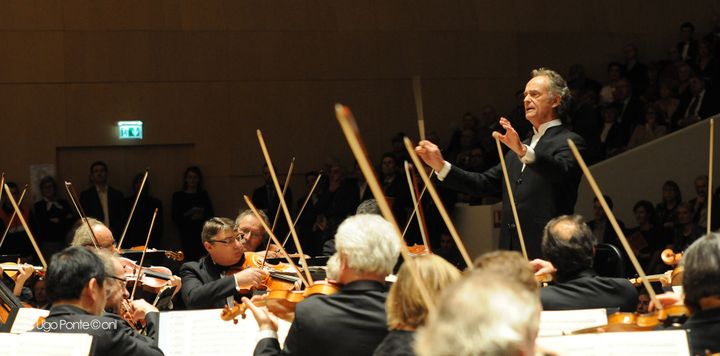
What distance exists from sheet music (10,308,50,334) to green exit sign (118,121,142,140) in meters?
5.94

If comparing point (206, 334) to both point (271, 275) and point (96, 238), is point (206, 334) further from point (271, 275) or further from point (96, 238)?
point (96, 238)

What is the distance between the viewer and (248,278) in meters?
4.05

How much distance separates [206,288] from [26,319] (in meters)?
0.91

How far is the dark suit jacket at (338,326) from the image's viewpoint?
8.60ft

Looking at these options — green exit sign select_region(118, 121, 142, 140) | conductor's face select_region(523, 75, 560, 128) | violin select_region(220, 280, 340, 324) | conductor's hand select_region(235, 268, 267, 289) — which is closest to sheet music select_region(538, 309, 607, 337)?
violin select_region(220, 280, 340, 324)

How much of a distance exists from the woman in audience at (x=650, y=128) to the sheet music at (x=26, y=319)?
6023 mm

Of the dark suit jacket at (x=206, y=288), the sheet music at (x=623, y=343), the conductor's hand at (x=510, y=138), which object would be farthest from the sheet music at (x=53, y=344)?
the conductor's hand at (x=510, y=138)

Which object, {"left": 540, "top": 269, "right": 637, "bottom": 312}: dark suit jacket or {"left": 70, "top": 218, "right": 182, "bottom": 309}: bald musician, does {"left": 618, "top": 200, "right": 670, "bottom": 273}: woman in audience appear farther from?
{"left": 70, "top": 218, "right": 182, "bottom": 309}: bald musician

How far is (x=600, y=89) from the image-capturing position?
9273 mm

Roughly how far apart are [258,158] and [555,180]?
587 centimetres

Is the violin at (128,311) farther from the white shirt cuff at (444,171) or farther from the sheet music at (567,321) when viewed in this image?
the sheet music at (567,321)

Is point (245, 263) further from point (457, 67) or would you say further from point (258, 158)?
point (457, 67)

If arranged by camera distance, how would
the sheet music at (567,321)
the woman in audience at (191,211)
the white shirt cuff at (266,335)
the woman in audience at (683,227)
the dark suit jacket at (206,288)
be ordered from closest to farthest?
the white shirt cuff at (266,335) < the sheet music at (567,321) < the dark suit jacket at (206,288) < the woman in audience at (683,227) < the woman in audience at (191,211)

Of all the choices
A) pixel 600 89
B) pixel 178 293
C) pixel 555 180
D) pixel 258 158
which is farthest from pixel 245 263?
pixel 600 89
